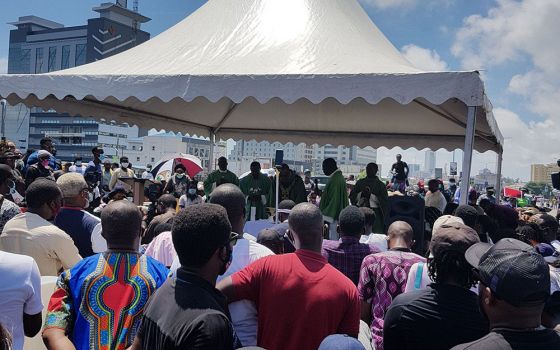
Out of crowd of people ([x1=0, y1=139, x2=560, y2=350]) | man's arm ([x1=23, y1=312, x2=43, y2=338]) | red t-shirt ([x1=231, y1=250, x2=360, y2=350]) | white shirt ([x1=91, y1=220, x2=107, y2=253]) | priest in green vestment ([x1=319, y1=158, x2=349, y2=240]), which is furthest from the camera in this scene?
priest in green vestment ([x1=319, y1=158, x2=349, y2=240])

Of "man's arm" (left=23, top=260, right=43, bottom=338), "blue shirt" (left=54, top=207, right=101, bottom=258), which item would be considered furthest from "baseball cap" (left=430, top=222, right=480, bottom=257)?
"blue shirt" (left=54, top=207, right=101, bottom=258)

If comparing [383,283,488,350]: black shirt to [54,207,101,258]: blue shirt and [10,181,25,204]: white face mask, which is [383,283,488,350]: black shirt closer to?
[54,207,101,258]: blue shirt

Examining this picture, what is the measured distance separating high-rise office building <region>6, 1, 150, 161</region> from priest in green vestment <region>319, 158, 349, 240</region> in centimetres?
11430

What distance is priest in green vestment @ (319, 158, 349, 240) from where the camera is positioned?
7.58m

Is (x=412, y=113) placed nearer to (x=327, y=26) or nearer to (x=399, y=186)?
(x=327, y=26)

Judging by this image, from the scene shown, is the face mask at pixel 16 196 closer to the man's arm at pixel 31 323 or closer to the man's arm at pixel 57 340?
the man's arm at pixel 31 323

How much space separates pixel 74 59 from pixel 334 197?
136 metres

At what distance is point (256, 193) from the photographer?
8.59 m

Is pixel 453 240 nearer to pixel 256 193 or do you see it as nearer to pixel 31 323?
pixel 31 323

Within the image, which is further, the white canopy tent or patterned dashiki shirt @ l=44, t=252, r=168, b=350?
the white canopy tent

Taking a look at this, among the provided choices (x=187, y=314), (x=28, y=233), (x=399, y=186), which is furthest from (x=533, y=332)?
(x=399, y=186)

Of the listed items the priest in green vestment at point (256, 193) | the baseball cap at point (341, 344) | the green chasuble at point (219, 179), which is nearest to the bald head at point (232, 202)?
the baseball cap at point (341, 344)

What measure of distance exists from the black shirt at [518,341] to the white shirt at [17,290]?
6.19ft

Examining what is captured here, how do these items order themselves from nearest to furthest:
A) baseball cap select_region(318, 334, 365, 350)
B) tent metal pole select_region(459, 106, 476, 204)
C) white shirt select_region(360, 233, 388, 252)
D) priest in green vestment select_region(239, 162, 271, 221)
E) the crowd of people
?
1. baseball cap select_region(318, 334, 365, 350)
2. the crowd of people
3. white shirt select_region(360, 233, 388, 252)
4. tent metal pole select_region(459, 106, 476, 204)
5. priest in green vestment select_region(239, 162, 271, 221)
